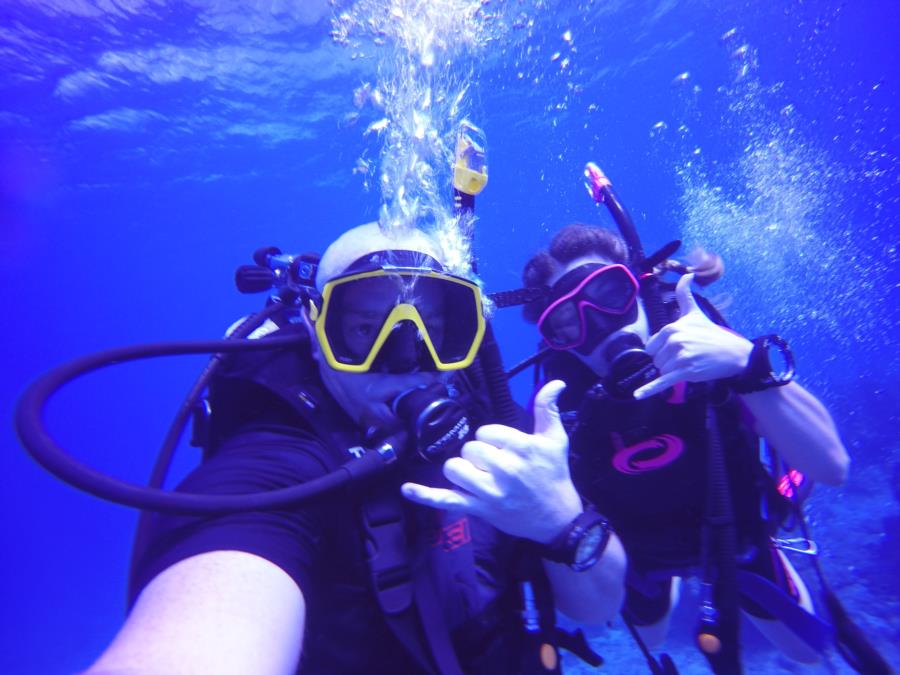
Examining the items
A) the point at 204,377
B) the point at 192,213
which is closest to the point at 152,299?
the point at 192,213

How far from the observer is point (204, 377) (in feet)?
8.92

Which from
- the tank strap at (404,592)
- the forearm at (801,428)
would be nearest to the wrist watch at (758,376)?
the forearm at (801,428)

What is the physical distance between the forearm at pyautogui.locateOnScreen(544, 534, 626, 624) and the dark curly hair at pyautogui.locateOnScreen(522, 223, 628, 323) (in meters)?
2.11

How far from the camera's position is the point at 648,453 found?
3805mm

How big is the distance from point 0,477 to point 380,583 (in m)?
102

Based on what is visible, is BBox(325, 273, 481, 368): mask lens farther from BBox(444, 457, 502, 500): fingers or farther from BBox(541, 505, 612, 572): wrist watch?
BBox(541, 505, 612, 572): wrist watch

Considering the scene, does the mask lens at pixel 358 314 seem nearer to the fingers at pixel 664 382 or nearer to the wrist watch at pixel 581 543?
the wrist watch at pixel 581 543

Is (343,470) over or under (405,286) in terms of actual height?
under

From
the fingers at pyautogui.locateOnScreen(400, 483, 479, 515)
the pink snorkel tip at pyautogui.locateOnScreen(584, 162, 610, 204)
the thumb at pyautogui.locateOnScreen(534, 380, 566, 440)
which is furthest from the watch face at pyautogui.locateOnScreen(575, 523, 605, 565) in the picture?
the pink snorkel tip at pyautogui.locateOnScreen(584, 162, 610, 204)

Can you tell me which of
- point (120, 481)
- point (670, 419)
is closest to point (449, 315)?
point (120, 481)

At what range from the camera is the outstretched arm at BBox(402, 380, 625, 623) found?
174 centimetres

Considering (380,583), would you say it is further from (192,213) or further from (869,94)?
(869,94)

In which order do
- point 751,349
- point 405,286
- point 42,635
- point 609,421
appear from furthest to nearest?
point 42,635
point 609,421
point 751,349
point 405,286

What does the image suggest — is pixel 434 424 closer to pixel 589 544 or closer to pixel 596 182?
pixel 589 544
